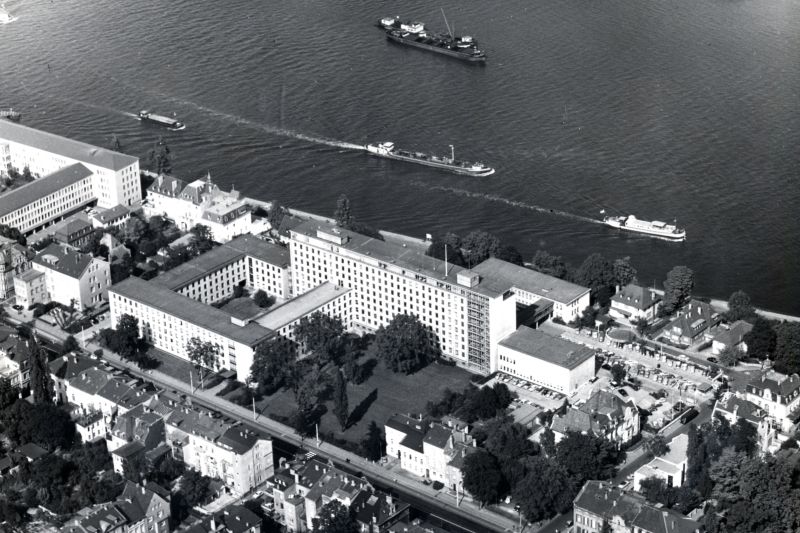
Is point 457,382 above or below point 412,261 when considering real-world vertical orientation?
below

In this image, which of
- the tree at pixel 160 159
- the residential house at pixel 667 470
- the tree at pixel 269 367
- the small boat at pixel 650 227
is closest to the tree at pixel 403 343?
the tree at pixel 269 367

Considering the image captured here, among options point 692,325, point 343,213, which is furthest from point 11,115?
point 692,325

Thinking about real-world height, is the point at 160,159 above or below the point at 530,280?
above

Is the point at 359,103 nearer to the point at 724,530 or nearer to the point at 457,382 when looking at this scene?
the point at 457,382

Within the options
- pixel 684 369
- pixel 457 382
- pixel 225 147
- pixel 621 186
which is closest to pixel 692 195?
pixel 621 186

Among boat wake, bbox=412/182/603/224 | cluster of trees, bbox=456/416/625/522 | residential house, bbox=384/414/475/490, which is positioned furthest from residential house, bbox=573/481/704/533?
boat wake, bbox=412/182/603/224

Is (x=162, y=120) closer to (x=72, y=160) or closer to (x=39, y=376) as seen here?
(x=72, y=160)

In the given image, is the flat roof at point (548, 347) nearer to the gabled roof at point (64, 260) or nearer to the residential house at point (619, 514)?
the residential house at point (619, 514)
